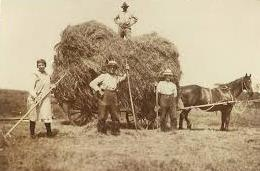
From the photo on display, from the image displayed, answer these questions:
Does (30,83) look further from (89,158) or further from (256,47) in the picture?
(256,47)

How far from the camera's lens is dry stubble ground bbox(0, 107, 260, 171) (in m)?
3.05

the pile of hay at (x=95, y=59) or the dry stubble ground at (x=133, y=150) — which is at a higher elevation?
the pile of hay at (x=95, y=59)

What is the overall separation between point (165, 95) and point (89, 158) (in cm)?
79

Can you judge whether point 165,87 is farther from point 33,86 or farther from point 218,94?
point 33,86

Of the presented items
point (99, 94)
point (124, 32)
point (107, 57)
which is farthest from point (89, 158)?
point (124, 32)

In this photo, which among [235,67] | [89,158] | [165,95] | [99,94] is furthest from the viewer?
[235,67]

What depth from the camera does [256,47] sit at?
12.9ft

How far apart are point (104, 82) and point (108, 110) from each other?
192mm

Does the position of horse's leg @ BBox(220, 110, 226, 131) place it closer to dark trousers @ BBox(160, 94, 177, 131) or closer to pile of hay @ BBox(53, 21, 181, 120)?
dark trousers @ BBox(160, 94, 177, 131)

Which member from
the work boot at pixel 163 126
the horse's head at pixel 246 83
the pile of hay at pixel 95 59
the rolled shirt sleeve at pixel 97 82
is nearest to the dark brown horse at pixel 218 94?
the horse's head at pixel 246 83

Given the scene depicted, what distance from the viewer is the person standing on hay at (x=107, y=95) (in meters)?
3.34

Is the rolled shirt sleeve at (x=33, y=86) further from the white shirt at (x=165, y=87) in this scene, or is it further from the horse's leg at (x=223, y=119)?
the horse's leg at (x=223, y=119)

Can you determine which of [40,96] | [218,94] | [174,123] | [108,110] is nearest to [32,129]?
[40,96]

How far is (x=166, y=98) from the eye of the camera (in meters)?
3.59
